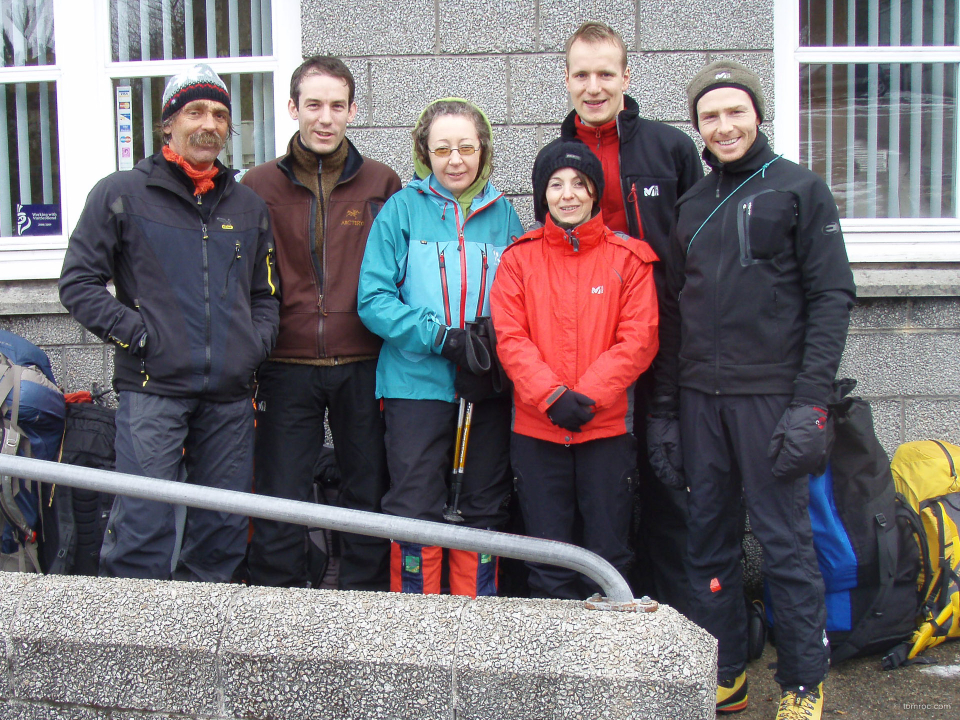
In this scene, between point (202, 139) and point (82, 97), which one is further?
point (82, 97)

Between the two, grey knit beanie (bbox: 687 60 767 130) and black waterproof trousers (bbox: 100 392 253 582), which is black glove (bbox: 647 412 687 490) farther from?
black waterproof trousers (bbox: 100 392 253 582)

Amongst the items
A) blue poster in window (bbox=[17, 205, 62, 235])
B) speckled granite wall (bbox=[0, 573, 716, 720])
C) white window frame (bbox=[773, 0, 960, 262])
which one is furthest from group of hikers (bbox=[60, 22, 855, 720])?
blue poster in window (bbox=[17, 205, 62, 235])

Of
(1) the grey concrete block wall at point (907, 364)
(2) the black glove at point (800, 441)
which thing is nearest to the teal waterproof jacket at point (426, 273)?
(2) the black glove at point (800, 441)

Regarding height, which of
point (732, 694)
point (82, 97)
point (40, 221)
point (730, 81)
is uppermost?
point (82, 97)

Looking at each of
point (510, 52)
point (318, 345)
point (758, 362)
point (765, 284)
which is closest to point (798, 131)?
point (510, 52)

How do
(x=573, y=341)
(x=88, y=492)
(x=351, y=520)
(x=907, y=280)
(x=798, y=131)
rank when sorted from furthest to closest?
(x=798, y=131) < (x=907, y=280) < (x=88, y=492) < (x=573, y=341) < (x=351, y=520)

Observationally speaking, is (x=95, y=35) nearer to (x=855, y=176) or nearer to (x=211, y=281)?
(x=211, y=281)

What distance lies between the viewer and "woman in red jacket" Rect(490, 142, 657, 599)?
2705 mm

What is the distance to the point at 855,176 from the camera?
414 centimetres

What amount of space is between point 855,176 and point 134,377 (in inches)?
140

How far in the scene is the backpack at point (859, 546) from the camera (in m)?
2.96

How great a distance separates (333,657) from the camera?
190 cm

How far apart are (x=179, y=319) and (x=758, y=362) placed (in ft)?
6.28

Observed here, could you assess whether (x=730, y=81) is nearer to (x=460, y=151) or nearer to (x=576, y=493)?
(x=460, y=151)
